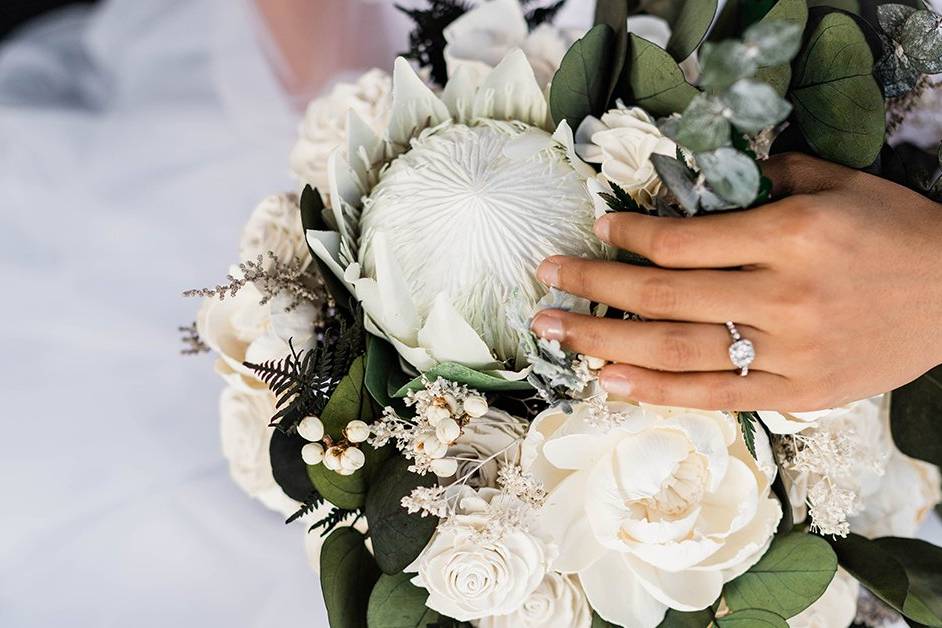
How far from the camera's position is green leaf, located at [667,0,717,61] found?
716 millimetres

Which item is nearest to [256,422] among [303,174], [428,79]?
[303,174]

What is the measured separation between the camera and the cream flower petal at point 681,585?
63 cm

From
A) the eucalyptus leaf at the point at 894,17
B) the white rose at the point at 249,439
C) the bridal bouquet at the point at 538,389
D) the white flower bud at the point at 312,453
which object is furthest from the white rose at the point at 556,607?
the eucalyptus leaf at the point at 894,17

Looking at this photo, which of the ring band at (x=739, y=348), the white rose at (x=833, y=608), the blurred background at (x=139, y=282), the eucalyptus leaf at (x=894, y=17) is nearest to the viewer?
the ring band at (x=739, y=348)

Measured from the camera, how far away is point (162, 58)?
1372mm

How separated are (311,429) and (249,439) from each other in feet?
0.95

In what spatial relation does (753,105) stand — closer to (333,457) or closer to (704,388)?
(704,388)

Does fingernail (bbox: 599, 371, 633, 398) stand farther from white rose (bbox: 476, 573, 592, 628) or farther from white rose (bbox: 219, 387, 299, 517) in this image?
white rose (bbox: 219, 387, 299, 517)

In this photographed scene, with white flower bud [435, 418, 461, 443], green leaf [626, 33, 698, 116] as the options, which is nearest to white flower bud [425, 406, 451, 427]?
white flower bud [435, 418, 461, 443]

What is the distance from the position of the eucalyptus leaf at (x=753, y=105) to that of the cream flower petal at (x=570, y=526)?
1.01 ft

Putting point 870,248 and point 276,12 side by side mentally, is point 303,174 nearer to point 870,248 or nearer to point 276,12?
point 276,12

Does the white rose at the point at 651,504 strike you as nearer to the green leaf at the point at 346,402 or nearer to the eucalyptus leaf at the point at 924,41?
the green leaf at the point at 346,402

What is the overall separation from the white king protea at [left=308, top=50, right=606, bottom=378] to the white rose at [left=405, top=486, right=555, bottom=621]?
0.12 metres

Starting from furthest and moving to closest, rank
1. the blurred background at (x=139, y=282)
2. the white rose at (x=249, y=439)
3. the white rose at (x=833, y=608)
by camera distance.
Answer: the blurred background at (x=139, y=282) → the white rose at (x=249, y=439) → the white rose at (x=833, y=608)
